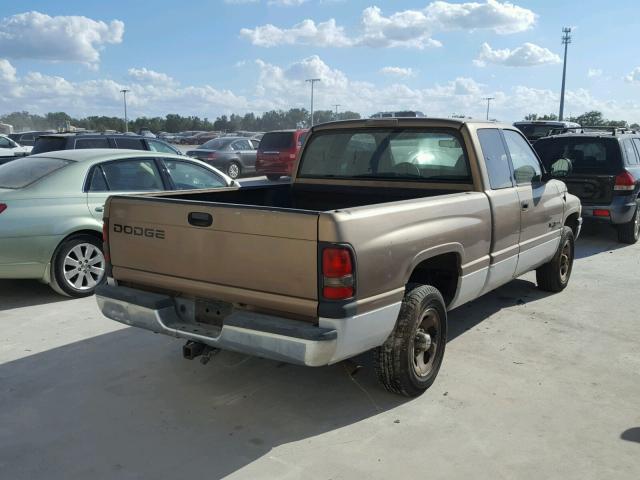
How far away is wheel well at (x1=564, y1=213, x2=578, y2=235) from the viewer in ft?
22.6

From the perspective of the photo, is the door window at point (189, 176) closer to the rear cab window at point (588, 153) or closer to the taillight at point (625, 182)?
the rear cab window at point (588, 153)

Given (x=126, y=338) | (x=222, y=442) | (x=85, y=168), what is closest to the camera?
(x=222, y=442)

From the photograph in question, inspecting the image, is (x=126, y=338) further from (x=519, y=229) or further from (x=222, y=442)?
(x=519, y=229)

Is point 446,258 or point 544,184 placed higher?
point 544,184

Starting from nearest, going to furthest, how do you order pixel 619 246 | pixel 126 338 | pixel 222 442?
pixel 222 442 < pixel 126 338 < pixel 619 246

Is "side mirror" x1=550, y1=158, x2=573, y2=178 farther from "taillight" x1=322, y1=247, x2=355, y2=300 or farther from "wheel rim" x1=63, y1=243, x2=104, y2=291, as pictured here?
"wheel rim" x1=63, y1=243, x2=104, y2=291

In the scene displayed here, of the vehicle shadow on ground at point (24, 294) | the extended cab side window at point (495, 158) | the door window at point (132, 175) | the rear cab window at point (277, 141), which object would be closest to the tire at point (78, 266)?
the vehicle shadow on ground at point (24, 294)

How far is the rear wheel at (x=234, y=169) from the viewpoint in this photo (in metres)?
22.5

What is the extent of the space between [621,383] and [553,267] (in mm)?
2337

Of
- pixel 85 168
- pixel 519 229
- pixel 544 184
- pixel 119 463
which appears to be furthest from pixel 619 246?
pixel 119 463

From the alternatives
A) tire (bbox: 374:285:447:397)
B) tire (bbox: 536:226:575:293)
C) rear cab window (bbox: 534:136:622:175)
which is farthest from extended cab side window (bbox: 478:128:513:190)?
rear cab window (bbox: 534:136:622:175)

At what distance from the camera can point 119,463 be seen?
3227mm

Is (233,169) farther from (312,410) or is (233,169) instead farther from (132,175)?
(312,410)

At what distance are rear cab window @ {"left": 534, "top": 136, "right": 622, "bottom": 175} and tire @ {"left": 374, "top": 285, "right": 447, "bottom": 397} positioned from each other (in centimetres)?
575
